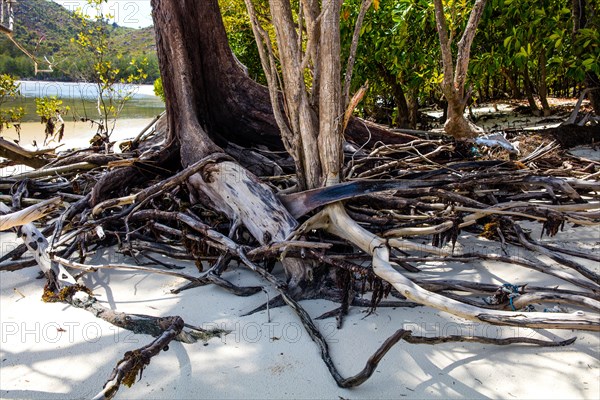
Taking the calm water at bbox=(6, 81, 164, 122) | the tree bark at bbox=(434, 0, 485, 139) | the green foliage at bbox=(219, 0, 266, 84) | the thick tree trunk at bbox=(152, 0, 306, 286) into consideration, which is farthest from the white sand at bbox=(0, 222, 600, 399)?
the green foliage at bbox=(219, 0, 266, 84)

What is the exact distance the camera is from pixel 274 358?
2.14m

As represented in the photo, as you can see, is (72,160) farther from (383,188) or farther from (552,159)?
(552,159)

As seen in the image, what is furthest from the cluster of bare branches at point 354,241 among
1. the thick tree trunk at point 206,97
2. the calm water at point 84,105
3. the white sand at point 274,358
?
the calm water at point 84,105

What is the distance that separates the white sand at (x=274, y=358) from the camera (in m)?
1.89

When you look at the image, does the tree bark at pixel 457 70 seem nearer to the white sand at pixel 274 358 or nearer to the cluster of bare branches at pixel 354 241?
the cluster of bare branches at pixel 354 241

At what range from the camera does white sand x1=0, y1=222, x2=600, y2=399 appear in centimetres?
189

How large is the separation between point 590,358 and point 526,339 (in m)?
0.25

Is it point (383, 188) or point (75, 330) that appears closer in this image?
point (75, 330)

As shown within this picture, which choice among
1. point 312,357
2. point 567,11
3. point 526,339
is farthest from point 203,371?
point 567,11

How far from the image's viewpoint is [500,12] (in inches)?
276

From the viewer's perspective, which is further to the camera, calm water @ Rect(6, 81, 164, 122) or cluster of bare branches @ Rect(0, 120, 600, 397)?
calm water @ Rect(6, 81, 164, 122)

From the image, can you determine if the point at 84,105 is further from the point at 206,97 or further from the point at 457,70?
the point at 457,70

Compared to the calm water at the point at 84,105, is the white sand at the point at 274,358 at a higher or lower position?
lower

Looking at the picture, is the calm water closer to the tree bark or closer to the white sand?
the tree bark
